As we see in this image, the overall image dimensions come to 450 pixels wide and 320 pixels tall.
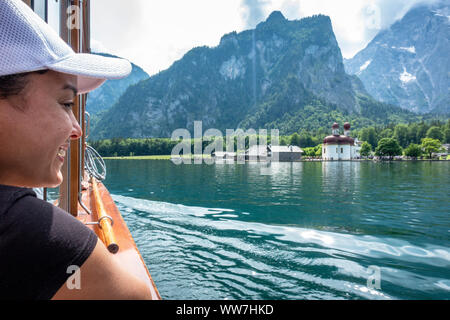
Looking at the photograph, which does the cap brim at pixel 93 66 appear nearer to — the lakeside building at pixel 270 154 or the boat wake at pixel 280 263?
the boat wake at pixel 280 263

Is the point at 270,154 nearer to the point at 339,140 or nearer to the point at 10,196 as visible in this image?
the point at 339,140

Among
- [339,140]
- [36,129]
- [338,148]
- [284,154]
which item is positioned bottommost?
[36,129]

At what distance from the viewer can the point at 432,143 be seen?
67.7 meters

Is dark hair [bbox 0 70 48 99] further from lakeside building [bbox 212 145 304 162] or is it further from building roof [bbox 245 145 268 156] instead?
building roof [bbox 245 145 268 156]

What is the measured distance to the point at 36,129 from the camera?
72 centimetres

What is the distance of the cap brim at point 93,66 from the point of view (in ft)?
2.35

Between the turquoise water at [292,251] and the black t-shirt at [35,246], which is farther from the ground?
the black t-shirt at [35,246]

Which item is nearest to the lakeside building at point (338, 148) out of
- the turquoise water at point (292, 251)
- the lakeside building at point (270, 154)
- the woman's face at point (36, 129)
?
the lakeside building at point (270, 154)

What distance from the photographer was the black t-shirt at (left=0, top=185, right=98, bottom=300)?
58 centimetres

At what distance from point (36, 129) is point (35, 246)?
288 millimetres

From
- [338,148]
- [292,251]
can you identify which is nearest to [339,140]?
[338,148]

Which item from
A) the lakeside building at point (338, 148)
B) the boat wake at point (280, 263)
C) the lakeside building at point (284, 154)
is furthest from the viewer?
the lakeside building at point (338, 148)

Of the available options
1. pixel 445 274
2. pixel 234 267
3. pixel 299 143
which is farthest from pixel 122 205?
pixel 299 143
